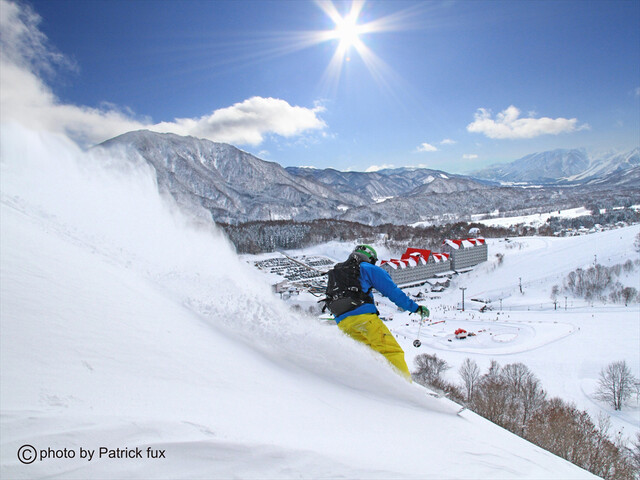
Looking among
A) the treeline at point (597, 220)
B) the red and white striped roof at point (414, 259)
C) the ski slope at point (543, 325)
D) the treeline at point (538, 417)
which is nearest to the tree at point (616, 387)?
the ski slope at point (543, 325)

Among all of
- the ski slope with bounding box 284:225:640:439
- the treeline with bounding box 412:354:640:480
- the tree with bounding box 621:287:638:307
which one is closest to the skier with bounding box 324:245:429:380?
the treeline with bounding box 412:354:640:480

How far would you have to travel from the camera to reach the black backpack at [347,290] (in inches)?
187

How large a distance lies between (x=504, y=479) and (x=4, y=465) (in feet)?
11.2

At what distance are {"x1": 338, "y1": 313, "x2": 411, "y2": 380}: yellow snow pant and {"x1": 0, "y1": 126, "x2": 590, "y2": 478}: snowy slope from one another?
0.26 metres

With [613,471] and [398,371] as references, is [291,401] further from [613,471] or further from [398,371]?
[613,471]

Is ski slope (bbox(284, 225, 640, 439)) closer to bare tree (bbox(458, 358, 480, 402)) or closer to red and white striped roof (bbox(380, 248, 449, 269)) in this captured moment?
bare tree (bbox(458, 358, 480, 402))

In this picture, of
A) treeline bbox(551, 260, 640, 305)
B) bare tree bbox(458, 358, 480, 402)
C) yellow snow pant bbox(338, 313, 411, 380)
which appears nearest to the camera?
yellow snow pant bbox(338, 313, 411, 380)

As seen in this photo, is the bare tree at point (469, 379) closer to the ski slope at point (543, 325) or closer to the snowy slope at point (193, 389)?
the ski slope at point (543, 325)

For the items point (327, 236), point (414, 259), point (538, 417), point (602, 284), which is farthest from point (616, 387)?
point (327, 236)

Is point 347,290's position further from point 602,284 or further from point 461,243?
point 461,243

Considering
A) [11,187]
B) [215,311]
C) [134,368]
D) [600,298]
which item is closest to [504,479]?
[134,368]

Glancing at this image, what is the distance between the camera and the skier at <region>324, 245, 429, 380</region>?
4.62 meters

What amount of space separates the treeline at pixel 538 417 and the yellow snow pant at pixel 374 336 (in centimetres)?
262

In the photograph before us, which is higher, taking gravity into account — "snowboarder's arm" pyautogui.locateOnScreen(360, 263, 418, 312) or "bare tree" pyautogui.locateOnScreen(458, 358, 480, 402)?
"snowboarder's arm" pyautogui.locateOnScreen(360, 263, 418, 312)
